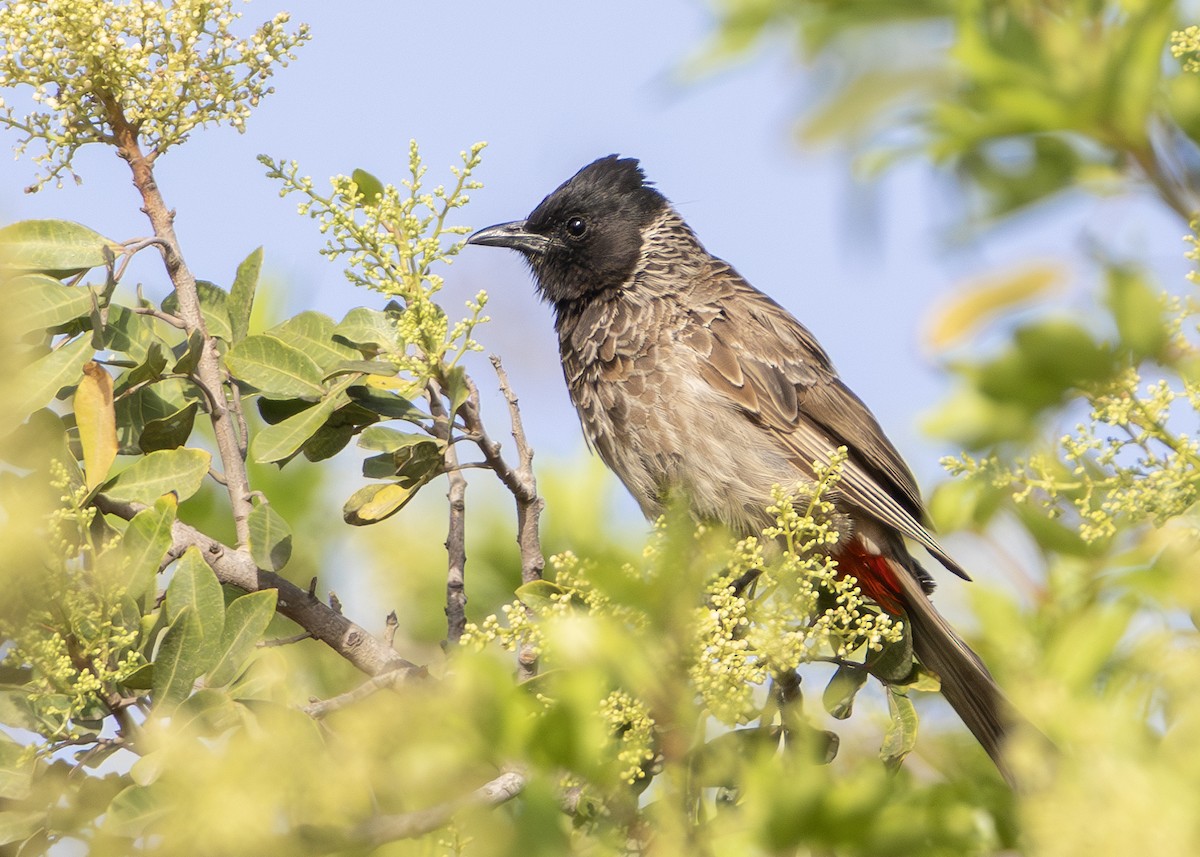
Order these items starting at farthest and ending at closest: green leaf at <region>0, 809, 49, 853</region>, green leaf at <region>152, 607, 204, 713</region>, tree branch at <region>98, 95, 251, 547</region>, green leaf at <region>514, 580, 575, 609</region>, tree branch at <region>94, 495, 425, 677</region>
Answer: tree branch at <region>98, 95, 251, 547</region> → tree branch at <region>94, 495, 425, 677</region> → green leaf at <region>514, 580, 575, 609</region> → green leaf at <region>152, 607, 204, 713</region> → green leaf at <region>0, 809, 49, 853</region>

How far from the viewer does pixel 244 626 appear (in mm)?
2033

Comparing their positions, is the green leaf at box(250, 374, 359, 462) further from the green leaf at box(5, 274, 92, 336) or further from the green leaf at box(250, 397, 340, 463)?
the green leaf at box(5, 274, 92, 336)

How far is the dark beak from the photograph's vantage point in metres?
4.82

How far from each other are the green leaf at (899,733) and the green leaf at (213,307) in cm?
145

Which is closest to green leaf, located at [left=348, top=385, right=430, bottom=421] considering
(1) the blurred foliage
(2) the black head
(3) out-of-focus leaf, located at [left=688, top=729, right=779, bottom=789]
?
(1) the blurred foliage

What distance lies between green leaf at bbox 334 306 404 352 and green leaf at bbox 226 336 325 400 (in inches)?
3.7

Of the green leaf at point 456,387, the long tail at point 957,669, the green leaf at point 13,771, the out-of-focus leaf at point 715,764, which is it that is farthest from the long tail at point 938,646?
the green leaf at point 13,771

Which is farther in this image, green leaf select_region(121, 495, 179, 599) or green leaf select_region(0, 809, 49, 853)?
green leaf select_region(121, 495, 179, 599)

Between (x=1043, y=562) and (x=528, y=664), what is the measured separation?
0.86m

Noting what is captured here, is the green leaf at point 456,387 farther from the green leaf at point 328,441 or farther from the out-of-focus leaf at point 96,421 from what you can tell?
the out-of-focus leaf at point 96,421

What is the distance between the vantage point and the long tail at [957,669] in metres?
2.51

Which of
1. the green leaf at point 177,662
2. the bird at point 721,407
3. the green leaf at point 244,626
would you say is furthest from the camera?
the bird at point 721,407

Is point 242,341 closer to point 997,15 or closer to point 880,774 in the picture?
point 997,15

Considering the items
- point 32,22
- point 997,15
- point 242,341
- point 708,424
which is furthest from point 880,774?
point 708,424
